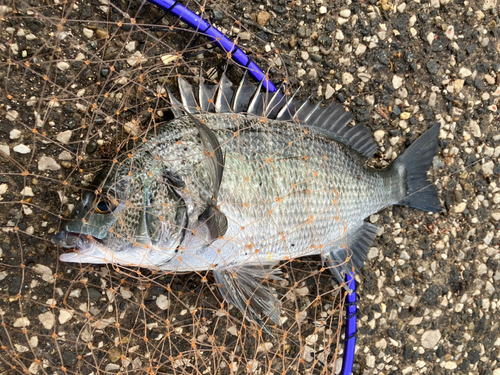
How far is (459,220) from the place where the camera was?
2396 millimetres

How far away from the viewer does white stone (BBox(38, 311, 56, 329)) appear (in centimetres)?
180

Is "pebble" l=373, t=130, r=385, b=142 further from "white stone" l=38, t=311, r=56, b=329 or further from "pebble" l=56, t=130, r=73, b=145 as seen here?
"white stone" l=38, t=311, r=56, b=329

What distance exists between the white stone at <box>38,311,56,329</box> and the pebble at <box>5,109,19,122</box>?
3.38 feet

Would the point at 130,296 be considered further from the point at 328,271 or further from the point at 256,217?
the point at 328,271

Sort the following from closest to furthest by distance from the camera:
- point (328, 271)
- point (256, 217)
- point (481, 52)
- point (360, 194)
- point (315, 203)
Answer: point (256, 217) < point (315, 203) < point (360, 194) < point (328, 271) < point (481, 52)

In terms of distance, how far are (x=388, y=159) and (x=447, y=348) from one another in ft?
4.67

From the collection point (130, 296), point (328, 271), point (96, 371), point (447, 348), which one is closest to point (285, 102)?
point (328, 271)

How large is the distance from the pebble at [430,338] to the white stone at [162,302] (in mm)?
1776

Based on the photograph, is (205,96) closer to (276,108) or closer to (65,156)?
(276,108)

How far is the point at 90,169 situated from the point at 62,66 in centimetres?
55

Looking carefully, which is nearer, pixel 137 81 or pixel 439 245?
pixel 137 81

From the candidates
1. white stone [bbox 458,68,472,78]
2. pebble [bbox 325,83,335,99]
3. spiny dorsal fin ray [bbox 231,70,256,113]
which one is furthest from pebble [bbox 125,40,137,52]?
white stone [bbox 458,68,472,78]

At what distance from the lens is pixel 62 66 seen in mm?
1769

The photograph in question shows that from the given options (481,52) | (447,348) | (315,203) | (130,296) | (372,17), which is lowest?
(130,296)
